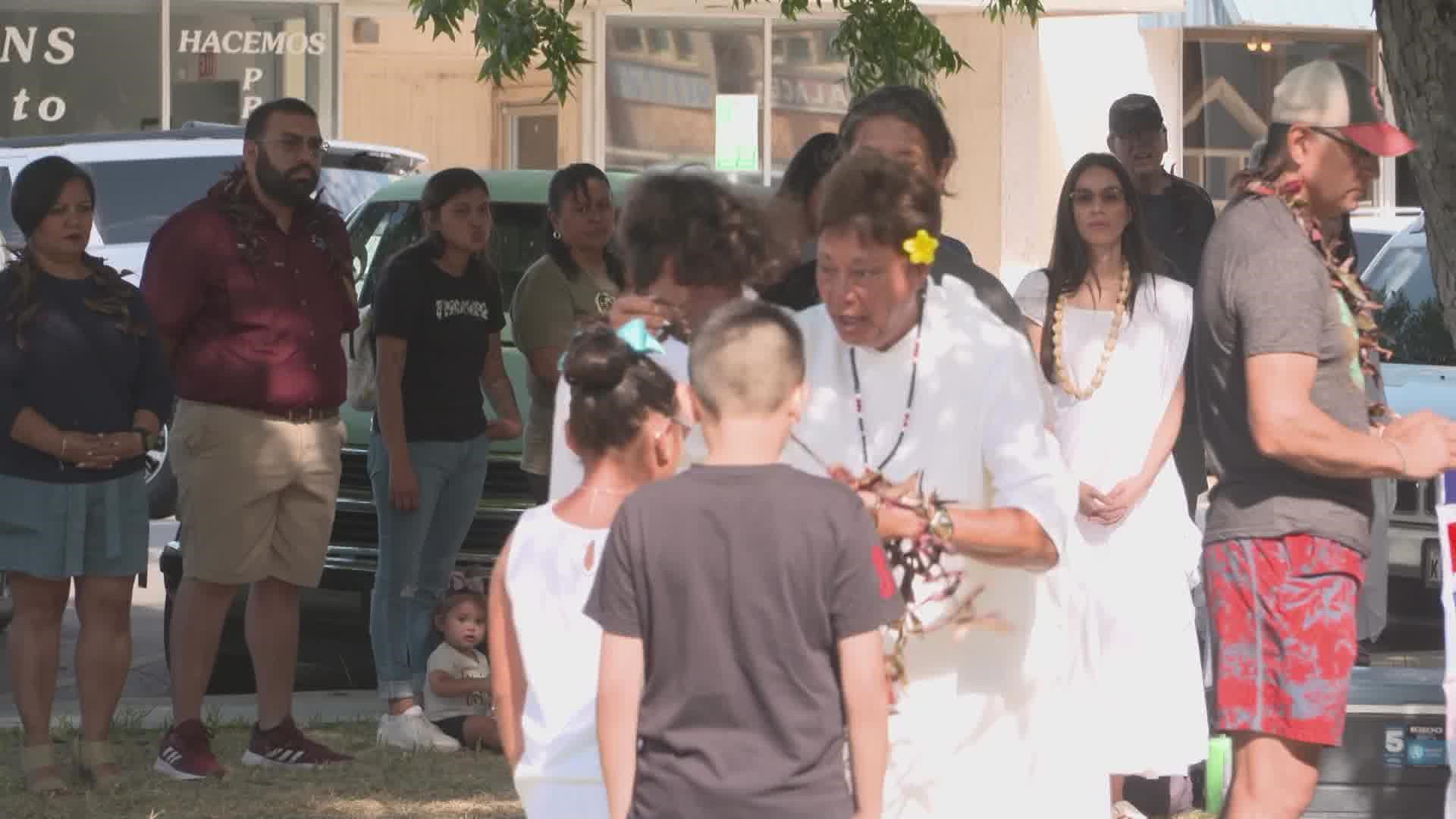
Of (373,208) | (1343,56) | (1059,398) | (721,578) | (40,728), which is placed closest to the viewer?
(721,578)

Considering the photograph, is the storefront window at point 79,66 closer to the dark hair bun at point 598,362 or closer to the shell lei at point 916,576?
the dark hair bun at point 598,362

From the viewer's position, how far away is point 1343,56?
23938mm

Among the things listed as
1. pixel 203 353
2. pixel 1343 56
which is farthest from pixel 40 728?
pixel 1343 56

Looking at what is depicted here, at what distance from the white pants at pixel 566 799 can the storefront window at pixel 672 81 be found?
59.1 ft

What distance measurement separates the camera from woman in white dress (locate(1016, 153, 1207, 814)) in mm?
6781

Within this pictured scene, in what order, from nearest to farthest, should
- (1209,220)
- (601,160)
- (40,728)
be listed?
1. (40,728)
2. (1209,220)
3. (601,160)

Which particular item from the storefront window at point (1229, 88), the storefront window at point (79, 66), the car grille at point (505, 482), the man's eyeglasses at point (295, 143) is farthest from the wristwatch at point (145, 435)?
the storefront window at point (1229, 88)

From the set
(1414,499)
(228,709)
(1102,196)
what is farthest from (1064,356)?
(1414,499)

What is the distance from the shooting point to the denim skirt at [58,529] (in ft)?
24.6

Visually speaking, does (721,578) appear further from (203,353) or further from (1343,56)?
(1343,56)

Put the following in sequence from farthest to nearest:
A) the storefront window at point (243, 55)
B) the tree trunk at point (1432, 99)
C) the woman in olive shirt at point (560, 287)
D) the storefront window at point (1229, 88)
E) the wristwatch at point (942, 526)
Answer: the storefront window at point (1229, 88) < the storefront window at point (243, 55) < the woman in olive shirt at point (560, 287) < the tree trunk at point (1432, 99) < the wristwatch at point (942, 526)

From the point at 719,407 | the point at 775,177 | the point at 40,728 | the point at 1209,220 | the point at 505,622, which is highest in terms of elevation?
the point at 775,177

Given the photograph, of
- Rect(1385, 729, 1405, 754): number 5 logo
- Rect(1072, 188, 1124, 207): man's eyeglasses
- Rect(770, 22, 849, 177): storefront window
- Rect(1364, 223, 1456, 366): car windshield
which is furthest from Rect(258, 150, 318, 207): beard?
Rect(770, 22, 849, 177): storefront window

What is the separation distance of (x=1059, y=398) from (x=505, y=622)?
312cm
